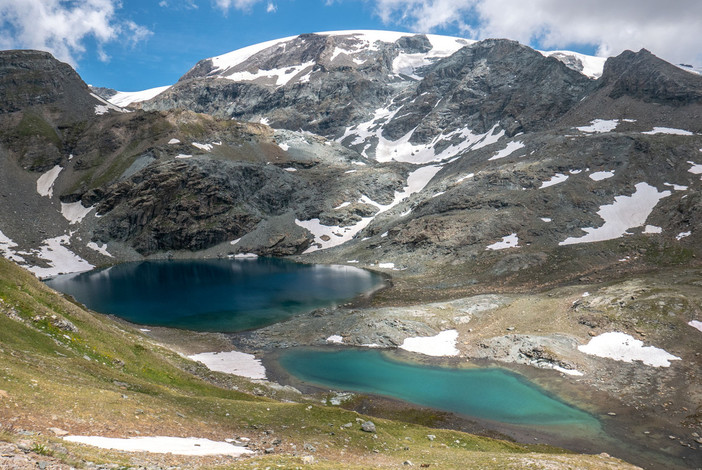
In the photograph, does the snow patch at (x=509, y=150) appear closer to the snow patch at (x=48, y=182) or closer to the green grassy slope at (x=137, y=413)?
the green grassy slope at (x=137, y=413)

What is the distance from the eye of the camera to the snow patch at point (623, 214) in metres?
90.8

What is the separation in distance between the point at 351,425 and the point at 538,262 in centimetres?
6929

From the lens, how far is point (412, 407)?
37.5 meters

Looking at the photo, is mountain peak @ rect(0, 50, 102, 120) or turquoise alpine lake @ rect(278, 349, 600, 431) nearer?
turquoise alpine lake @ rect(278, 349, 600, 431)

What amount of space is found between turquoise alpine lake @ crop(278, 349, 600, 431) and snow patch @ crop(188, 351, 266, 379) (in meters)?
3.33

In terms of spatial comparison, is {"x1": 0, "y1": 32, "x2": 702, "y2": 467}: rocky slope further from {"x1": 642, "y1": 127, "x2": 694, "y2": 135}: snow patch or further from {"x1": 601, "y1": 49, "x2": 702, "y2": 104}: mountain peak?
{"x1": 642, "y1": 127, "x2": 694, "y2": 135}: snow patch

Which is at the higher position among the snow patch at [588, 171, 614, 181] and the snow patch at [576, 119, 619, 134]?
the snow patch at [576, 119, 619, 134]

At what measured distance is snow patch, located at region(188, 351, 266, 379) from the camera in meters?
45.0

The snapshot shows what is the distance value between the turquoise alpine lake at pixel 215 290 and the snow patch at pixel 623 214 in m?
49.8

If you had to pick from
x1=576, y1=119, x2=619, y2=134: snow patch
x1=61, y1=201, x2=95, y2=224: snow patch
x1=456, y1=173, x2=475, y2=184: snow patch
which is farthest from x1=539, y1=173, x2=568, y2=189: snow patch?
x1=61, y1=201, x2=95, y2=224: snow patch

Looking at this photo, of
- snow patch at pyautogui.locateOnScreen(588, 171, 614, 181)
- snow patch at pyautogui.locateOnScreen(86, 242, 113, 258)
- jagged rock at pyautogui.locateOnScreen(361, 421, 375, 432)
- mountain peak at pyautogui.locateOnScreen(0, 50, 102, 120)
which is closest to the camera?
jagged rock at pyautogui.locateOnScreen(361, 421, 375, 432)

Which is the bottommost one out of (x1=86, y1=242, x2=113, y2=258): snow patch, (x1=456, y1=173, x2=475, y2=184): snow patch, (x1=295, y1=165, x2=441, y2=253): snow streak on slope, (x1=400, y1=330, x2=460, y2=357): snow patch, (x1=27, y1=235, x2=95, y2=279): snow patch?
(x1=400, y1=330, x2=460, y2=357): snow patch

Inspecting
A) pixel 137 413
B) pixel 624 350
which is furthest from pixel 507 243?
pixel 137 413

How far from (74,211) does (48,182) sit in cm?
1991
